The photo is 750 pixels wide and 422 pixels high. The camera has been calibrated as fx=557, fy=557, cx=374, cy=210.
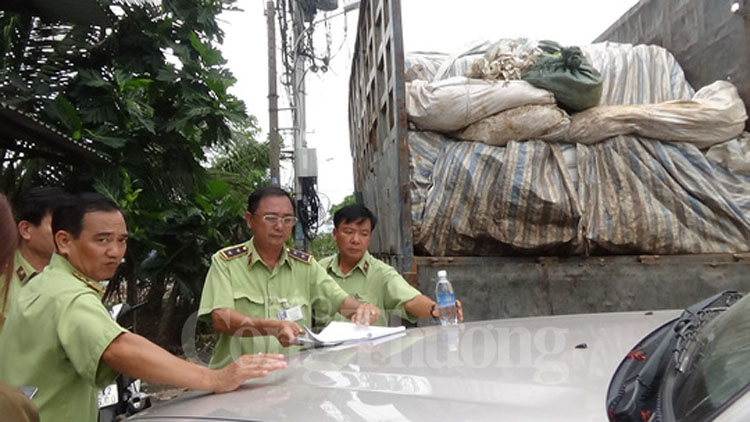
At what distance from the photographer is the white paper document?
6.12 feet

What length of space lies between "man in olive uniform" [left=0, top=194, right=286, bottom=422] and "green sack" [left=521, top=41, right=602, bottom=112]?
2.67 meters

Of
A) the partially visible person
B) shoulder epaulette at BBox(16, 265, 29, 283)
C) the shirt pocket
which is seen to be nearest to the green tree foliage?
shoulder epaulette at BBox(16, 265, 29, 283)

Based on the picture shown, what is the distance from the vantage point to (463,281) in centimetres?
310

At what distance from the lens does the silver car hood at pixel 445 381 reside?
3.70 feet

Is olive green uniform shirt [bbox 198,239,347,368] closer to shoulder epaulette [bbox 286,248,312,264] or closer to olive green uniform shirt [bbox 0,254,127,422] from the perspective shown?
shoulder epaulette [bbox 286,248,312,264]

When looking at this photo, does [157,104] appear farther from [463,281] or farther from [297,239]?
[297,239]

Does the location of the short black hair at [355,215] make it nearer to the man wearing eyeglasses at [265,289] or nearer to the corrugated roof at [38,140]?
the man wearing eyeglasses at [265,289]

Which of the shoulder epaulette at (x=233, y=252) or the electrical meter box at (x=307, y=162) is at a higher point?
the electrical meter box at (x=307, y=162)

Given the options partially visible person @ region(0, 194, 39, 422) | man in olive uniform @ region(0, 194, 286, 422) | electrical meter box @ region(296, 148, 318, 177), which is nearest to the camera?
partially visible person @ region(0, 194, 39, 422)

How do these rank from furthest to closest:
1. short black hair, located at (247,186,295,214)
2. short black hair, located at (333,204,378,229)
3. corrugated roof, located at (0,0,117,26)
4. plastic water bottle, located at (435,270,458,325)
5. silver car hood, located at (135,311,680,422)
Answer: corrugated roof, located at (0,0,117,26) → short black hair, located at (333,204,378,229) → plastic water bottle, located at (435,270,458,325) → short black hair, located at (247,186,295,214) → silver car hood, located at (135,311,680,422)

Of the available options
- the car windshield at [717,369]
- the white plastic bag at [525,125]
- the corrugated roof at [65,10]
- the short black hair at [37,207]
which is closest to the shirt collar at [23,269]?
the short black hair at [37,207]

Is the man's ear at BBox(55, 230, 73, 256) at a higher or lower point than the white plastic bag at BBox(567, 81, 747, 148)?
lower

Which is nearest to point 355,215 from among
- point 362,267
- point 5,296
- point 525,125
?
point 362,267

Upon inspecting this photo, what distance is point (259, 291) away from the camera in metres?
2.34
